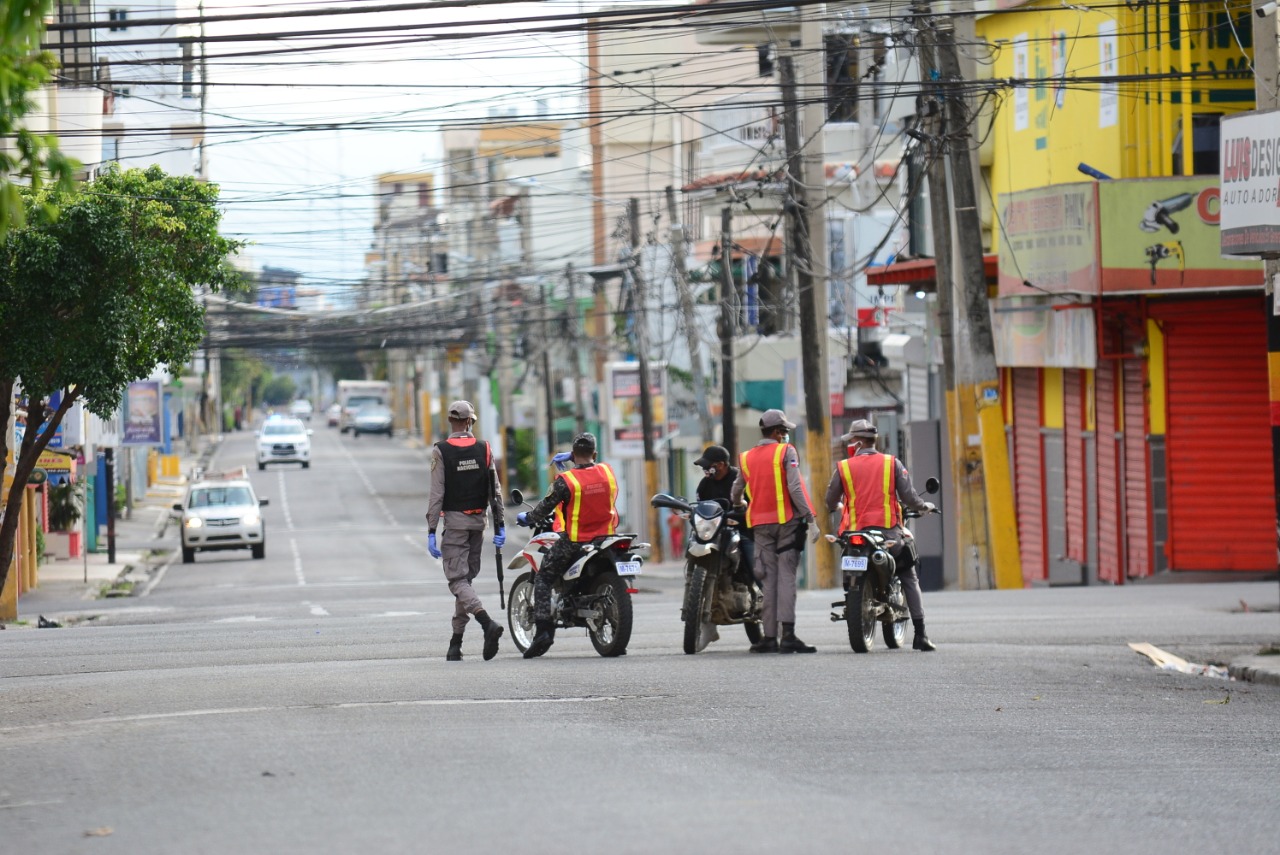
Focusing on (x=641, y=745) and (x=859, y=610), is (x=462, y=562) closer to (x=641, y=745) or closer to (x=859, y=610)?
(x=859, y=610)

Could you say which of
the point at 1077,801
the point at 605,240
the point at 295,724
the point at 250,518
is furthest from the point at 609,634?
the point at 605,240

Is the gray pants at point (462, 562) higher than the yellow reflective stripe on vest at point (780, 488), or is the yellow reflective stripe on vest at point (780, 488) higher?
the yellow reflective stripe on vest at point (780, 488)

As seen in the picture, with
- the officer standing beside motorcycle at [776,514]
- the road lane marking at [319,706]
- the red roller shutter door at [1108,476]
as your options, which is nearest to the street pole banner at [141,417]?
the red roller shutter door at [1108,476]

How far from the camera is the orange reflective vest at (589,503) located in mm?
14367

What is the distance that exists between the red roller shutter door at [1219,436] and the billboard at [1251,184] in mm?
11653

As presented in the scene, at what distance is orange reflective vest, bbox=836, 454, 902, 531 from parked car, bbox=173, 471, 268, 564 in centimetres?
2953

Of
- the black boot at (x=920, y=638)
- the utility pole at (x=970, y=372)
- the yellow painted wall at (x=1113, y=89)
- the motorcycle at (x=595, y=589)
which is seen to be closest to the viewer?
the motorcycle at (x=595, y=589)

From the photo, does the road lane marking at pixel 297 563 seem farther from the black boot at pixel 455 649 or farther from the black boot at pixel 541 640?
the black boot at pixel 541 640

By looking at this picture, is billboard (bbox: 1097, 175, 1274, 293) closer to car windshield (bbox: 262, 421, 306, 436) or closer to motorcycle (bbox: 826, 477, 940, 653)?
motorcycle (bbox: 826, 477, 940, 653)

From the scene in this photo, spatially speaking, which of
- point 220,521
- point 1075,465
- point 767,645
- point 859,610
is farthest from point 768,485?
point 220,521

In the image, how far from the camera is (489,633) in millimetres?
14656

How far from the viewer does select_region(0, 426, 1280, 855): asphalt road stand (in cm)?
758

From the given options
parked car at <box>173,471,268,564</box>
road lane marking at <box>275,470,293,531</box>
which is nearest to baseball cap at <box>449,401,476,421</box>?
parked car at <box>173,471,268,564</box>

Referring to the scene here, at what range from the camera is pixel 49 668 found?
15.5m
